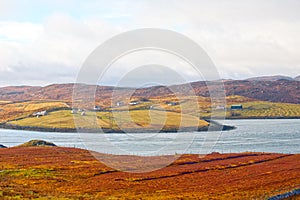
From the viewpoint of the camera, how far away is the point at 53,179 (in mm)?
57812

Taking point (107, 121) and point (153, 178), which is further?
point (107, 121)

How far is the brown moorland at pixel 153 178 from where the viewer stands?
45.9 meters

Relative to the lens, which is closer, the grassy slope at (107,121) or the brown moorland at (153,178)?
the brown moorland at (153,178)

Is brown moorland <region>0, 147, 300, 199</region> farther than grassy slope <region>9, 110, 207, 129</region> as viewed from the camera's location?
No

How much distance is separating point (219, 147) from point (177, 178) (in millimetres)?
51757

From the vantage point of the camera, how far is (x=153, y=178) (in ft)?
195

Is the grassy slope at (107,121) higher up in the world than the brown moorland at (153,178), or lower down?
higher up

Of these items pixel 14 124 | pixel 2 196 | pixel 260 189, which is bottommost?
pixel 260 189

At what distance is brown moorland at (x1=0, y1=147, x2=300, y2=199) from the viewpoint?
45.9m

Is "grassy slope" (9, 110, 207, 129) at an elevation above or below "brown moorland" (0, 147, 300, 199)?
above

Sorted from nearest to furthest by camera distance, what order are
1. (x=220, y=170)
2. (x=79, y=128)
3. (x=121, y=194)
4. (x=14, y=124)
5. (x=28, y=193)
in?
(x=28, y=193), (x=121, y=194), (x=220, y=170), (x=79, y=128), (x=14, y=124)

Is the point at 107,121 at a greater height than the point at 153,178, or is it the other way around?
the point at 107,121

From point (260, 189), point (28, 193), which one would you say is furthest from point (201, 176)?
point (28, 193)

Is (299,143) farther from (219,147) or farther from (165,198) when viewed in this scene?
(165,198)
